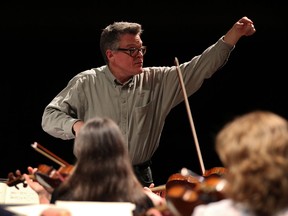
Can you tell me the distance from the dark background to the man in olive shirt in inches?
50.1

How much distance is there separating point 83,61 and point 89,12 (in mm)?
402

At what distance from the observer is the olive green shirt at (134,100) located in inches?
150

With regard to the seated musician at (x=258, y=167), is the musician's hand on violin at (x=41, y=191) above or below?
below

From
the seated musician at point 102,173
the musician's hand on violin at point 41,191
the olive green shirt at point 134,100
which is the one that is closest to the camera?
the seated musician at point 102,173

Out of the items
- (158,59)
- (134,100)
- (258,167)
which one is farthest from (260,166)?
(158,59)

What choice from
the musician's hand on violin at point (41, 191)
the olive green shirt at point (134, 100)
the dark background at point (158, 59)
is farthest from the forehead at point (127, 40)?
the dark background at point (158, 59)

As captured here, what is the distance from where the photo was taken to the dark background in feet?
16.8

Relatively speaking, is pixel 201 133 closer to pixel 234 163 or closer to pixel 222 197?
pixel 222 197

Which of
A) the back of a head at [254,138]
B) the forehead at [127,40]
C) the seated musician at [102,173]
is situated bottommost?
→ the seated musician at [102,173]

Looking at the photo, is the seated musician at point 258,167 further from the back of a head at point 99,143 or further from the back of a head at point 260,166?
the back of a head at point 99,143

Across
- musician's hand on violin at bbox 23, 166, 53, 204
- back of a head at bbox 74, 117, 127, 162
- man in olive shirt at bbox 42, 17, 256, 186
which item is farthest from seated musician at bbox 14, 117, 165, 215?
man in olive shirt at bbox 42, 17, 256, 186

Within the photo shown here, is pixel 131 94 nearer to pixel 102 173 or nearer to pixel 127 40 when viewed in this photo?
pixel 127 40

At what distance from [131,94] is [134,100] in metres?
0.04

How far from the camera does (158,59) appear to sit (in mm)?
5352
